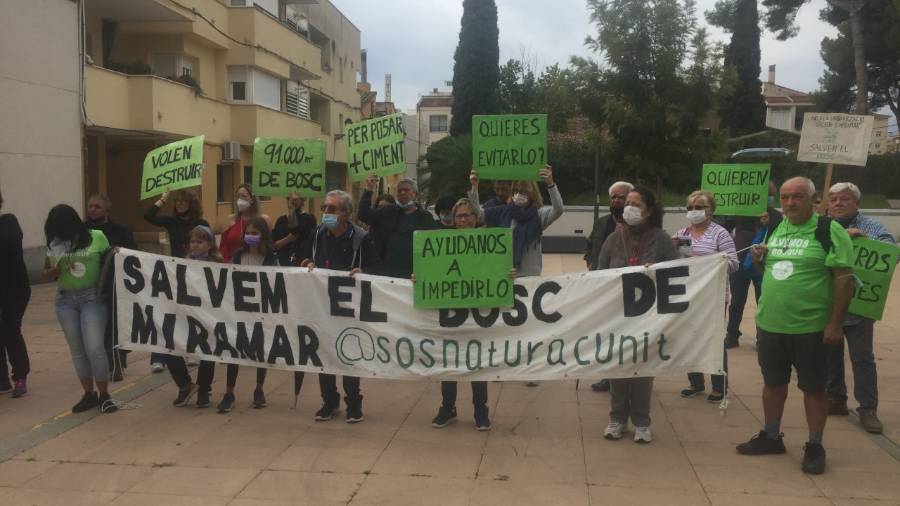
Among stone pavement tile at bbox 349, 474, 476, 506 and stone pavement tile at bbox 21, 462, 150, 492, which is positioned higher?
stone pavement tile at bbox 349, 474, 476, 506

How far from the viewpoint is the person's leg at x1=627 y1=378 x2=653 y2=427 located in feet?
18.6

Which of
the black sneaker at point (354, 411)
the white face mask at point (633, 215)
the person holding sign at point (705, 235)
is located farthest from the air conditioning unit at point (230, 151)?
the white face mask at point (633, 215)

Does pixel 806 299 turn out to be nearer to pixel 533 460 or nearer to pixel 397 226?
pixel 533 460

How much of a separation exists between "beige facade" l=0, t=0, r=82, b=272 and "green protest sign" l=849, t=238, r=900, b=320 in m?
12.8

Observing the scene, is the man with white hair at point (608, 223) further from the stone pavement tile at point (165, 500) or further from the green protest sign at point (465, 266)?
the stone pavement tile at point (165, 500)

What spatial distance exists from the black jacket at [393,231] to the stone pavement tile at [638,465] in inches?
81.6

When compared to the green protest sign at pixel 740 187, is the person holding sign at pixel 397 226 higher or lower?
Result: lower

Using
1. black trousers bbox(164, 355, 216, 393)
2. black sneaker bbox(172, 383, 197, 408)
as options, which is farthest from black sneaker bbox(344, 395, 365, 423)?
black sneaker bbox(172, 383, 197, 408)

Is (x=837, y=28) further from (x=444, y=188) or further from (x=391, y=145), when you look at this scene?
(x=391, y=145)

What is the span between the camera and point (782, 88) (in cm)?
7106

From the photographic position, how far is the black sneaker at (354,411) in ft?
20.3

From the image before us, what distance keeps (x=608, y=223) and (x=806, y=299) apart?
7.43ft

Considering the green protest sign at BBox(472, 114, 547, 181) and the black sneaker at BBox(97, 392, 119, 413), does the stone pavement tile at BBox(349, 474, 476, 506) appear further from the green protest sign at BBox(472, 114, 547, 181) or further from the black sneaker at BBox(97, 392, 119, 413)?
the green protest sign at BBox(472, 114, 547, 181)

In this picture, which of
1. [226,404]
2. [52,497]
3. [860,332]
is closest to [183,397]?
[226,404]
